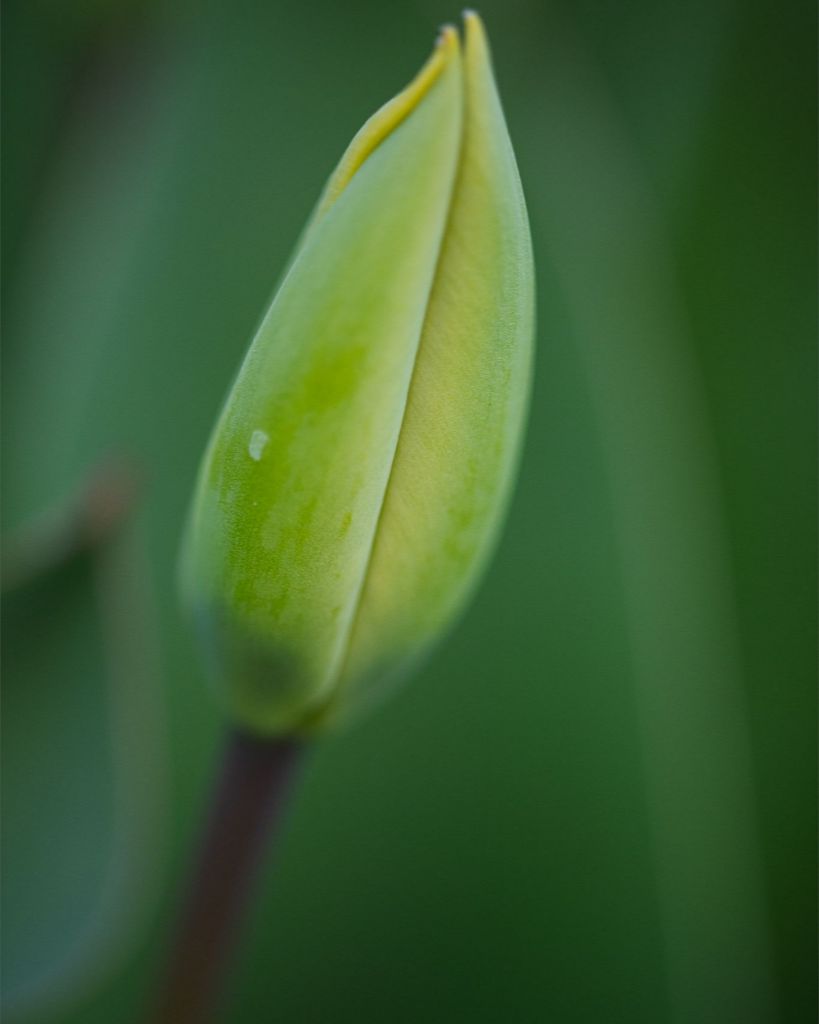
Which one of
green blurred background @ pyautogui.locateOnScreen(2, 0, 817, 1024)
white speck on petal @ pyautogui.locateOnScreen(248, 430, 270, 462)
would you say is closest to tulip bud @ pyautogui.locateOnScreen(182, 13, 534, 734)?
white speck on petal @ pyautogui.locateOnScreen(248, 430, 270, 462)

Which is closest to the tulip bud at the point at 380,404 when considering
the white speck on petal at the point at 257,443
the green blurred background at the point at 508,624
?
the white speck on petal at the point at 257,443

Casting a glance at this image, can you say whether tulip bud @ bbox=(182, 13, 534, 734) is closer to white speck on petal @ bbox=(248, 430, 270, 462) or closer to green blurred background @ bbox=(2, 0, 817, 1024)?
white speck on petal @ bbox=(248, 430, 270, 462)

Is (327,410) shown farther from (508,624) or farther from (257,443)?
(508,624)

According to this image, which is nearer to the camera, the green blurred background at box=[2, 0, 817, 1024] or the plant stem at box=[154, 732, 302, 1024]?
the plant stem at box=[154, 732, 302, 1024]

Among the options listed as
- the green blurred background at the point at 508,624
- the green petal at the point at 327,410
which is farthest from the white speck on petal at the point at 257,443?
the green blurred background at the point at 508,624

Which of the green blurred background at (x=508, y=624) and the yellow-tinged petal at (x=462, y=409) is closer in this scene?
the yellow-tinged petal at (x=462, y=409)

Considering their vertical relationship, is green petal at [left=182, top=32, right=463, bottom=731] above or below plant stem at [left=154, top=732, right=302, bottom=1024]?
above

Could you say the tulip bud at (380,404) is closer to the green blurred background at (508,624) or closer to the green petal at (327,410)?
the green petal at (327,410)

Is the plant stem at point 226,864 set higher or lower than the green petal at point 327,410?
lower
